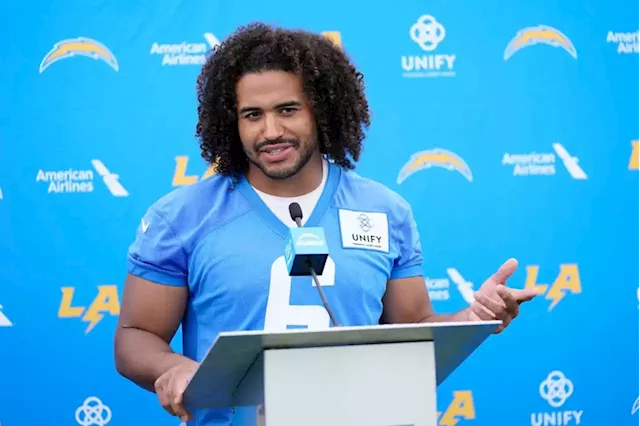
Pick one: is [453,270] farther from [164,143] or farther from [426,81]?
[164,143]

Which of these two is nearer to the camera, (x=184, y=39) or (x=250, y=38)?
(x=250, y=38)

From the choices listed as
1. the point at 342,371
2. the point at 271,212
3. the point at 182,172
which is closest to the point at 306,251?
the point at 342,371

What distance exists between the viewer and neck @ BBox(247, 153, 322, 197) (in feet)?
8.60

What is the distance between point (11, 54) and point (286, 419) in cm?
290

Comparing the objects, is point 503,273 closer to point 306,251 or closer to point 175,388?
point 306,251

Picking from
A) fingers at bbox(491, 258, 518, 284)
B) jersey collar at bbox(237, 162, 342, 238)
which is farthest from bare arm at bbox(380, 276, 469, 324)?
fingers at bbox(491, 258, 518, 284)

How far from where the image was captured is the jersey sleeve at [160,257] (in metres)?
2.48

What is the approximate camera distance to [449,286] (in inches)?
172

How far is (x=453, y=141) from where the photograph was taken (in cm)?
438

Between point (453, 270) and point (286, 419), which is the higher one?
point (453, 270)

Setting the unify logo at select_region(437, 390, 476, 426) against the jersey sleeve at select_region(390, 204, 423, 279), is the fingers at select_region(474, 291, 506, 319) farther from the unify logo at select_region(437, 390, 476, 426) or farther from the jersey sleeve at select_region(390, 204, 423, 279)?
the unify logo at select_region(437, 390, 476, 426)

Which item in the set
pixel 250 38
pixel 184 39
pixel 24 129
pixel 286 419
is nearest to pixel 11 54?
pixel 24 129

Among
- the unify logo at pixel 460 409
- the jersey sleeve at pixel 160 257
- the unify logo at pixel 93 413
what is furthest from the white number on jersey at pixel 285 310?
the unify logo at pixel 460 409

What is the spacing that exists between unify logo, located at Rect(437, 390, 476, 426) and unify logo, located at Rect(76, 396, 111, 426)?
1439 millimetres
